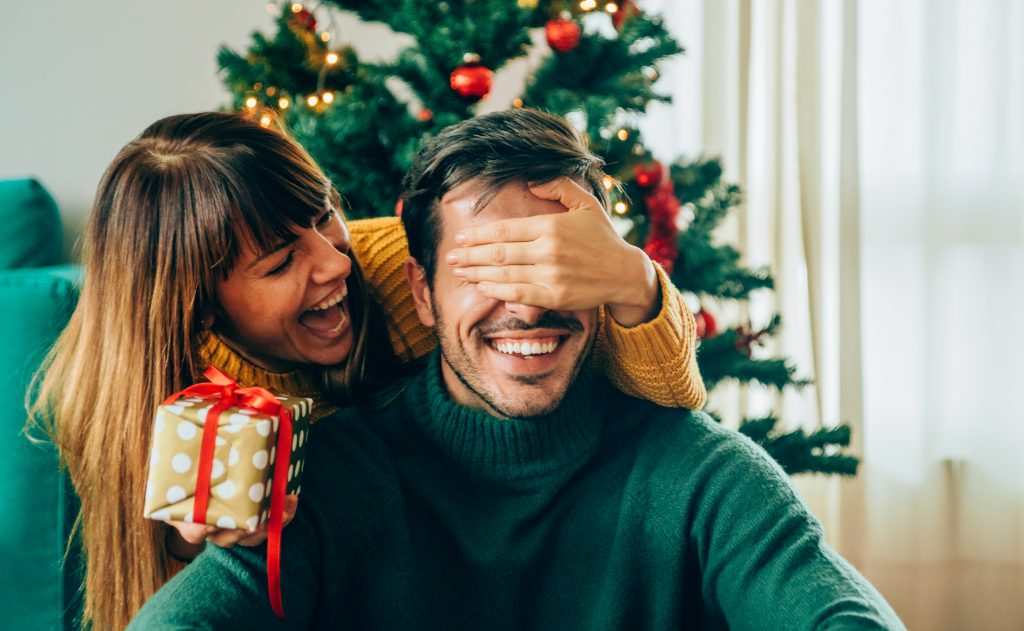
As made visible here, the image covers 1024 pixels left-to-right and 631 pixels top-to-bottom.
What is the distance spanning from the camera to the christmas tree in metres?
1.52

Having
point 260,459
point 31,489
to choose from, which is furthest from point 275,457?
point 31,489

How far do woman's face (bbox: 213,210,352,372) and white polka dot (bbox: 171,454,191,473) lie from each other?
0.39m

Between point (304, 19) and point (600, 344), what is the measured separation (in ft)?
3.08

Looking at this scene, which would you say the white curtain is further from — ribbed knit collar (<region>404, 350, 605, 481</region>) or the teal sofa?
the teal sofa

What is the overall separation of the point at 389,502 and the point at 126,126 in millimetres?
1666

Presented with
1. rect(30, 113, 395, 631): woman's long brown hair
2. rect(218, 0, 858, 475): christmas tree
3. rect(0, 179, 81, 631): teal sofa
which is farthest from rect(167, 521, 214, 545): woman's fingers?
rect(218, 0, 858, 475): christmas tree

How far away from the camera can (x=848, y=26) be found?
2375 millimetres

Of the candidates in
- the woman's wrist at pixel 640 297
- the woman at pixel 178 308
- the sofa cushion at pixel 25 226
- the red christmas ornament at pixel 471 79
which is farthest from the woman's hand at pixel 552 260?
the sofa cushion at pixel 25 226

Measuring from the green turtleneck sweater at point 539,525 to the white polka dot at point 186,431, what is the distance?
0.15 m

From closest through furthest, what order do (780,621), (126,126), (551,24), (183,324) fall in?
(780,621), (183,324), (551,24), (126,126)

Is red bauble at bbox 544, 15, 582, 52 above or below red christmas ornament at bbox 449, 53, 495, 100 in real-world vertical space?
above

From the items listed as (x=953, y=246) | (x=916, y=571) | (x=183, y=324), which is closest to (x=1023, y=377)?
(x=953, y=246)

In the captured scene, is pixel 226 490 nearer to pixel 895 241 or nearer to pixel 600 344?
pixel 600 344

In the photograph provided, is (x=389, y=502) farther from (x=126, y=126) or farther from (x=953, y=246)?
(x=953, y=246)
